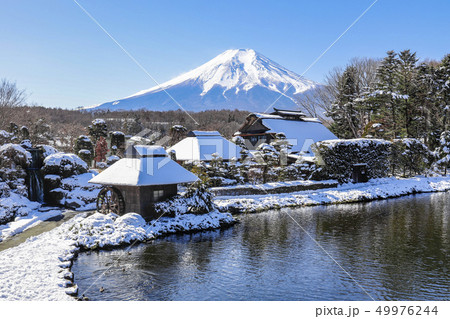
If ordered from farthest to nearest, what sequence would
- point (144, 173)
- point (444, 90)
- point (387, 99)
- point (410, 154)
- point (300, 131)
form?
point (300, 131) < point (387, 99) < point (444, 90) < point (410, 154) < point (144, 173)

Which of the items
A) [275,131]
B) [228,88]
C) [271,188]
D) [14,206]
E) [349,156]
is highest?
[228,88]

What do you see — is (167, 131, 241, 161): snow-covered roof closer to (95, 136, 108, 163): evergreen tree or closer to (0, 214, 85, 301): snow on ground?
(95, 136, 108, 163): evergreen tree

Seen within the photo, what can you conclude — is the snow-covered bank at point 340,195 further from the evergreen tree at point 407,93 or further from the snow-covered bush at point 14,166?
the snow-covered bush at point 14,166

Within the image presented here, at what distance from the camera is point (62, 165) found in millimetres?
23016

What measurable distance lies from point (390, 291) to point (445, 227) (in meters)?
9.11

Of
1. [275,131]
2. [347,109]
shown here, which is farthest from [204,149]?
[347,109]

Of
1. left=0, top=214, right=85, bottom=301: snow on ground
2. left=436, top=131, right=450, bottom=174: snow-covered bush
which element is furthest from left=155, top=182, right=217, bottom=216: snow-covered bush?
left=436, top=131, right=450, bottom=174: snow-covered bush

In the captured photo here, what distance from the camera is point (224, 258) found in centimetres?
1255

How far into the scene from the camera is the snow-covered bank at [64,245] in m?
9.48

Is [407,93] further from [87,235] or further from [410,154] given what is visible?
[87,235]

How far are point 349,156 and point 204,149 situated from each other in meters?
13.0

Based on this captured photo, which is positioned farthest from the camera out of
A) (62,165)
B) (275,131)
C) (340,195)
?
(275,131)

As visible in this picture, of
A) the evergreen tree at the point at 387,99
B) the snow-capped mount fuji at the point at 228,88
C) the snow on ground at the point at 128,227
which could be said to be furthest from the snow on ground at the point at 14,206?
the snow-capped mount fuji at the point at 228,88

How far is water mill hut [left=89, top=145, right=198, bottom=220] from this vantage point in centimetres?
1709
